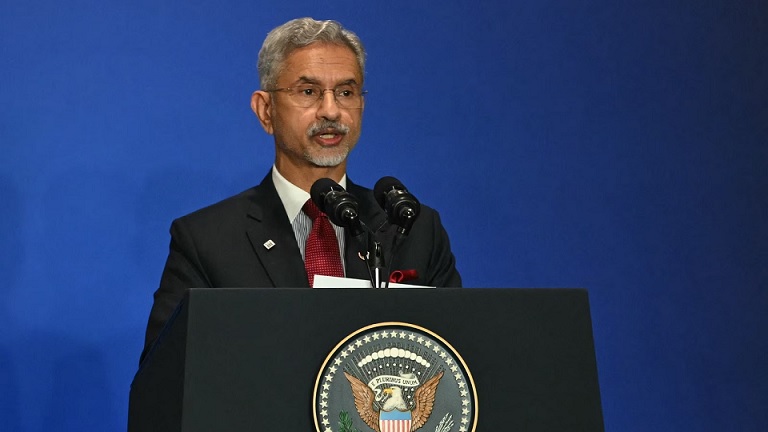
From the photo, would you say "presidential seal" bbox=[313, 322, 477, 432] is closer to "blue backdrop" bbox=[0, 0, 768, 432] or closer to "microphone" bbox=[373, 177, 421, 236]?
"microphone" bbox=[373, 177, 421, 236]

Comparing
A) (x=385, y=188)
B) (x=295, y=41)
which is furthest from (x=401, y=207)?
(x=295, y=41)

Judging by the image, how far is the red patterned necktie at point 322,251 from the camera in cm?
254

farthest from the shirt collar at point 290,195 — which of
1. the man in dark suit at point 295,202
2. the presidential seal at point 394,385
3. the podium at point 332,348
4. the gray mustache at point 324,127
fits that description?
the presidential seal at point 394,385

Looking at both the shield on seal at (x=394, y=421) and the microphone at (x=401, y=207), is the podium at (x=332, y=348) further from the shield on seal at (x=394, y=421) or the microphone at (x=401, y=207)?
the microphone at (x=401, y=207)

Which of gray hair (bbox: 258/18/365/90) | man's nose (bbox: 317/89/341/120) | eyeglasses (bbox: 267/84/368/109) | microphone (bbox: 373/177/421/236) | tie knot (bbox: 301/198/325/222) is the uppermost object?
gray hair (bbox: 258/18/365/90)

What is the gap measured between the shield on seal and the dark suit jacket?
0.78 meters

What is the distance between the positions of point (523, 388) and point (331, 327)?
0.32 metres

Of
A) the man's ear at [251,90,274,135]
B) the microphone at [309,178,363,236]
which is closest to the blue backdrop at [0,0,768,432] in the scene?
the man's ear at [251,90,274,135]

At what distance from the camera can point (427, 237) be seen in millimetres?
2693

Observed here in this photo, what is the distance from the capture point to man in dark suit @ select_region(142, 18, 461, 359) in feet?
8.30

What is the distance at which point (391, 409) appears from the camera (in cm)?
168

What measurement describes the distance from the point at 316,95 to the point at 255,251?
1.35ft

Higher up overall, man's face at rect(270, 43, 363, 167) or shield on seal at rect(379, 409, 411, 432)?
man's face at rect(270, 43, 363, 167)

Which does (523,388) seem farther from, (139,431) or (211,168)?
(211,168)
